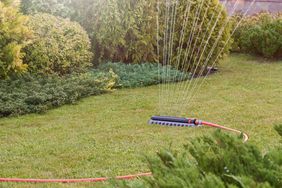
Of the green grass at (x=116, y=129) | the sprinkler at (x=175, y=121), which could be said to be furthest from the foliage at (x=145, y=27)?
the sprinkler at (x=175, y=121)

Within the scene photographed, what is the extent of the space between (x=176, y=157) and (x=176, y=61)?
22.1 feet

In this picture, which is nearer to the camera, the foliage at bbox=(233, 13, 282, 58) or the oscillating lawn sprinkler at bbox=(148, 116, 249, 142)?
the oscillating lawn sprinkler at bbox=(148, 116, 249, 142)

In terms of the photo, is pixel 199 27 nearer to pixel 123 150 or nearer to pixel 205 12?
pixel 205 12

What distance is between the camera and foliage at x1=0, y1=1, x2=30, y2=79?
6.99m

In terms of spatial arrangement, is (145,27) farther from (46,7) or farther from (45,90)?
(45,90)

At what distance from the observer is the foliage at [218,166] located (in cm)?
198

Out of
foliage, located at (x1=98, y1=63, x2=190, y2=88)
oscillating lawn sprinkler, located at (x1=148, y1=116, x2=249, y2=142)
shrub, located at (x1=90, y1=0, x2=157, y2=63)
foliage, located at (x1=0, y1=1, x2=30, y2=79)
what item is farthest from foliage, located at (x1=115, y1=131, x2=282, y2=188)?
shrub, located at (x1=90, y1=0, x2=157, y2=63)

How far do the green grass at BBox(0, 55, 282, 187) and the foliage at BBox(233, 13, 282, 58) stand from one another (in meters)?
1.90

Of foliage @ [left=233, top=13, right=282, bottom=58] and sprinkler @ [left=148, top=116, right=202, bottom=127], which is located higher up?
sprinkler @ [left=148, top=116, right=202, bottom=127]

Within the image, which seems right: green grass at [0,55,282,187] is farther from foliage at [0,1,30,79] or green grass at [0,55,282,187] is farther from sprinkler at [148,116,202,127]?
foliage at [0,1,30,79]

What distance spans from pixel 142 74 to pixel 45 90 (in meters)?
1.85

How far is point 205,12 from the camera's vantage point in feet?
29.0

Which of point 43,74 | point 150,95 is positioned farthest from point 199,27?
point 43,74

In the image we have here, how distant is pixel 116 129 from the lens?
18.7 ft
